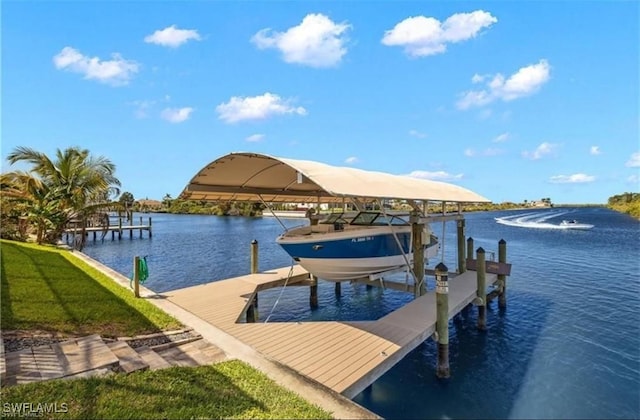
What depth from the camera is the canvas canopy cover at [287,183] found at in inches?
255

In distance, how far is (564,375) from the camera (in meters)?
7.95

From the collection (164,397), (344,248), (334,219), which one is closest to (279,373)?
(164,397)

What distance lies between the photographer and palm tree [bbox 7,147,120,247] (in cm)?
1794

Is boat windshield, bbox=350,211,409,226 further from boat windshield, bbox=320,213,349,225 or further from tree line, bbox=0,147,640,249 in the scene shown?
tree line, bbox=0,147,640,249

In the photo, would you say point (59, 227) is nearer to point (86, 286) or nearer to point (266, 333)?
point (86, 286)

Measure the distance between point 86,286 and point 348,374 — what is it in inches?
313

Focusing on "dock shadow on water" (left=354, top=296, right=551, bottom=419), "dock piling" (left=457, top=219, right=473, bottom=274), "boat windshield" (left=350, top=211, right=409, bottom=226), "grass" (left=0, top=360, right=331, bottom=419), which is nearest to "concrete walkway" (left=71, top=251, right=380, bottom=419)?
"grass" (left=0, top=360, right=331, bottom=419)

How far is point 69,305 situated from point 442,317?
7.96 m

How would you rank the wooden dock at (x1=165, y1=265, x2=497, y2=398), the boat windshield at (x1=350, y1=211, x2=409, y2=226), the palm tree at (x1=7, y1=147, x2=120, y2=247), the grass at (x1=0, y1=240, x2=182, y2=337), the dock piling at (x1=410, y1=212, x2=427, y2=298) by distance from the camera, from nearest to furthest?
the wooden dock at (x1=165, y1=265, x2=497, y2=398) → the grass at (x1=0, y1=240, x2=182, y2=337) → the dock piling at (x1=410, y1=212, x2=427, y2=298) → the boat windshield at (x1=350, y1=211, x2=409, y2=226) → the palm tree at (x1=7, y1=147, x2=120, y2=247)

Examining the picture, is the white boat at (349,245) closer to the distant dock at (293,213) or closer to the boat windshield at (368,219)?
the boat windshield at (368,219)

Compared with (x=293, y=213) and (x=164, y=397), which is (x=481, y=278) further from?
(x=293, y=213)

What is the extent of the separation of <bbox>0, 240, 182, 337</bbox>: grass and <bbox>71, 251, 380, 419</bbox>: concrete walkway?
17.6 inches

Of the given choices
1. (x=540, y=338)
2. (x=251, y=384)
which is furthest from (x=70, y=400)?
(x=540, y=338)

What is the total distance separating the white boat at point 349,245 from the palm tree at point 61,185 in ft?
50.3
